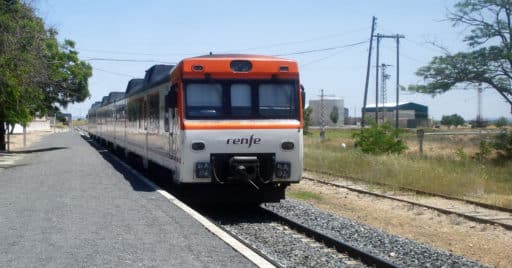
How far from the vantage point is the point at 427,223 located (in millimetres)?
13555

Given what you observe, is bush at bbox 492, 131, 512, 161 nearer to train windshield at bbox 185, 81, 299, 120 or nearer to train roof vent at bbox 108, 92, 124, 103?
train roof vent at bbox 108, 92, 124, 103

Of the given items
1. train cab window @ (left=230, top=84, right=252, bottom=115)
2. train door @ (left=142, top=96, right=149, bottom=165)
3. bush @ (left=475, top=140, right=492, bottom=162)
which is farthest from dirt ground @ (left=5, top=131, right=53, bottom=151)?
train cab window @ (left=230, top=84, right=252, bottom=115)

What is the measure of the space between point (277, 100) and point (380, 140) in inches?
663

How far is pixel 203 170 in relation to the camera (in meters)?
12.2

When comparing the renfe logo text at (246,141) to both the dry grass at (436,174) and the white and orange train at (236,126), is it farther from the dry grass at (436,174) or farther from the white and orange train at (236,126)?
the dry grass at (436,174)

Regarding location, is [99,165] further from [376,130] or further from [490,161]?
[490,161]

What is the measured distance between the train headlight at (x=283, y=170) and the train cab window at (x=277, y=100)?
0.93m

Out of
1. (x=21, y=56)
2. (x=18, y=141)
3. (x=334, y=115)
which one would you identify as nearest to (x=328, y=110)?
(x=334, y=115)

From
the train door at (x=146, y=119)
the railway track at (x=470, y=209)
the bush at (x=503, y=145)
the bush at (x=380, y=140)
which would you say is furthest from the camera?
the bush at (x=380, y=140)

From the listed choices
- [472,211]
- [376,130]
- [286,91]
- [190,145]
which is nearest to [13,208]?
[190,145]

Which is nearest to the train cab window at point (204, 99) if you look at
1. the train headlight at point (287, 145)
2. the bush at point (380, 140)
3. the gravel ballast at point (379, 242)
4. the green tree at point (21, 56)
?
the train headlight at point (287, 145)

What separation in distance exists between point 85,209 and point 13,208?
4.56 feet

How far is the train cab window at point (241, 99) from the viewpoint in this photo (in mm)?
12633

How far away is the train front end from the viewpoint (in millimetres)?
12250
